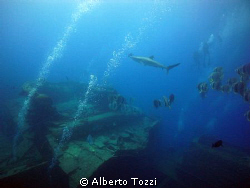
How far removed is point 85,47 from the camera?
152 metres

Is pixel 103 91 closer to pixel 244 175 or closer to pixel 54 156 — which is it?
pixel 54 156

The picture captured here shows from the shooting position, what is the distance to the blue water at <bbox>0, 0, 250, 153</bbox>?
25.7 m

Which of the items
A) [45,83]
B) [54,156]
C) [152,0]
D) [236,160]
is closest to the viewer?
[54,156]

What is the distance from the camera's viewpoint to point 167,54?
12569cm

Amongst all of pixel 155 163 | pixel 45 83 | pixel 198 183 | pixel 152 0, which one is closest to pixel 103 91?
pixel 45 83

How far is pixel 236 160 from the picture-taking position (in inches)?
271

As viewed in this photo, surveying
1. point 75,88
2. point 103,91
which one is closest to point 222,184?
point 103,91

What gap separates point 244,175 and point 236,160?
1.92 feet

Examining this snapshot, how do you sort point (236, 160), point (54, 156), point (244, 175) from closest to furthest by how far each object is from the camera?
point (54, 156) < point (244, 175) < point (236, 160)

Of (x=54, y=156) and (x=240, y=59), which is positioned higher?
(x=240, y=59)

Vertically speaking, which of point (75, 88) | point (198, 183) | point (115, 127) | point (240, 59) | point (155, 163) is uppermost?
point (240, 59)

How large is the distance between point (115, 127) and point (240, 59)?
1935 inches

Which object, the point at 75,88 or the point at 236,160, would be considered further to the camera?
the point at 75,88

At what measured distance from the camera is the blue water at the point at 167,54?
2570cm
